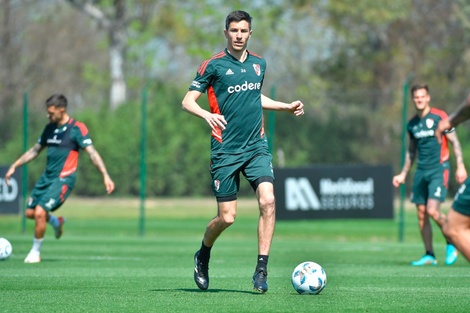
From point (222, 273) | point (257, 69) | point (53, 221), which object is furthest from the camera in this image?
point (53, 221)

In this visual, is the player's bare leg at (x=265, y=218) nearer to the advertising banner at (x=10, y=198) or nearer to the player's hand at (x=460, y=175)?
the player's hand at (x=460, y=175)

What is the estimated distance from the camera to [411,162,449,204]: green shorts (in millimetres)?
14180

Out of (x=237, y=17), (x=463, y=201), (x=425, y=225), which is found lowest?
(x=425, y=225)

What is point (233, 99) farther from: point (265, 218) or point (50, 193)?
point (50, 193)

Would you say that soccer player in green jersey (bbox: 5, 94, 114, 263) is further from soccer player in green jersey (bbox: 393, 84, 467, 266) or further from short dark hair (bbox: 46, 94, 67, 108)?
soccer player in green jersey (bbox: 393, 84, 467, 266)

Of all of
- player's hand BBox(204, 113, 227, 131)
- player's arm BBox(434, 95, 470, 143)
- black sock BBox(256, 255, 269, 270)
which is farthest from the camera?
black sock BBox(256, 255, 269, 270)

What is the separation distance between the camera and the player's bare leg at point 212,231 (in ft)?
31.1

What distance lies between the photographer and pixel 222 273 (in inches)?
480

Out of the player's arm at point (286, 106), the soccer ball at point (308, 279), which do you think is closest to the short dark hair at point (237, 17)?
the player's arm at point (286, 106)

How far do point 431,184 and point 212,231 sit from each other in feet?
18.1

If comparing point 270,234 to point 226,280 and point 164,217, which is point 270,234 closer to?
point 226,280

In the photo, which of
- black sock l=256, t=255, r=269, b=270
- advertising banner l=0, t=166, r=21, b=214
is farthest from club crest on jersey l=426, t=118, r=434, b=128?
advertising banner l=0, t=166, r=21, b=214

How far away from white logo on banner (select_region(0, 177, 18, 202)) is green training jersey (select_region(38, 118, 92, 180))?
24.0 feet

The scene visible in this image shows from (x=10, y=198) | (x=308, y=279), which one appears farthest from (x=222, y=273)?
(x=10, y=198)
